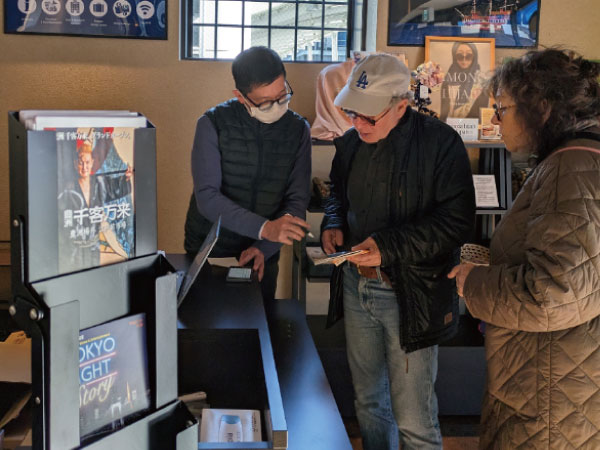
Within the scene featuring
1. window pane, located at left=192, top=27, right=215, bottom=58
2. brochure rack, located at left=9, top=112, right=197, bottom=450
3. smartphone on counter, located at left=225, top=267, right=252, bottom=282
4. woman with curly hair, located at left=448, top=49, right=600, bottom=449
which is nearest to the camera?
brochure rack, located at left=9, top=112, right=197, bottom=450

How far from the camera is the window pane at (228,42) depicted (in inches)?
163

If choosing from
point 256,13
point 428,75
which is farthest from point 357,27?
point 428,75

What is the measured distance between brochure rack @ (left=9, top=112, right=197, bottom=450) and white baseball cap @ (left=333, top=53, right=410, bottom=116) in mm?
1166

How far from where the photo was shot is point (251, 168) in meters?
2.58

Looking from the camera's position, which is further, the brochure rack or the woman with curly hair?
the woman with curly hair

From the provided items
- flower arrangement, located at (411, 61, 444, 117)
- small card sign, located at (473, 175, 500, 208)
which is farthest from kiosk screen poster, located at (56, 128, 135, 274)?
small card sign, located at (473, 175, 500, 208)

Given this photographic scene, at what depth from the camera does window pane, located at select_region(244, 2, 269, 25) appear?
417 centimetres

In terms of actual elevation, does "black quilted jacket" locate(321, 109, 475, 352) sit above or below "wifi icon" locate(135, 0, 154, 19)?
below

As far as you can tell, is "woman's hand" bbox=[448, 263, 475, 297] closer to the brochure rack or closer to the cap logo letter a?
the cap logo letter a

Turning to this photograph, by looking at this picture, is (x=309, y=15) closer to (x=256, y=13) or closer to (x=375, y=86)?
(x=256, y=13)

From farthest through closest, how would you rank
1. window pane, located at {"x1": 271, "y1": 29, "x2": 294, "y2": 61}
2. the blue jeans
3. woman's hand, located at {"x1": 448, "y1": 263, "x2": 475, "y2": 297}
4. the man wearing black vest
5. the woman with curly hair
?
window pane, located at {"x1": 271, "y1": 29, "x2": 294, "y2": 61}, the man wearing black vest, the blue jeans, woman's hand, located at {"x1": 448, "y1": 263, "x2": 475, "y2": 297}, the woman with curly hair

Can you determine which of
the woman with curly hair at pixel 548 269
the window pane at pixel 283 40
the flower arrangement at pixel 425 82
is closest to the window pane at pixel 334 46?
the window pane at pixel 283 40

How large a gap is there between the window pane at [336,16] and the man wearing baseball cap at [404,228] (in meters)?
2.28

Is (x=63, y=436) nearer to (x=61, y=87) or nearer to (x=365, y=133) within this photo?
(x=365, y=133)
